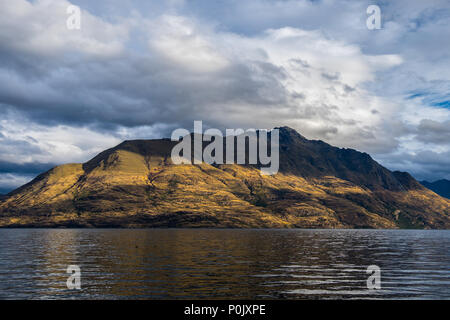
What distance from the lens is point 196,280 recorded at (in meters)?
56.3

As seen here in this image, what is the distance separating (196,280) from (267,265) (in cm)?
2419
